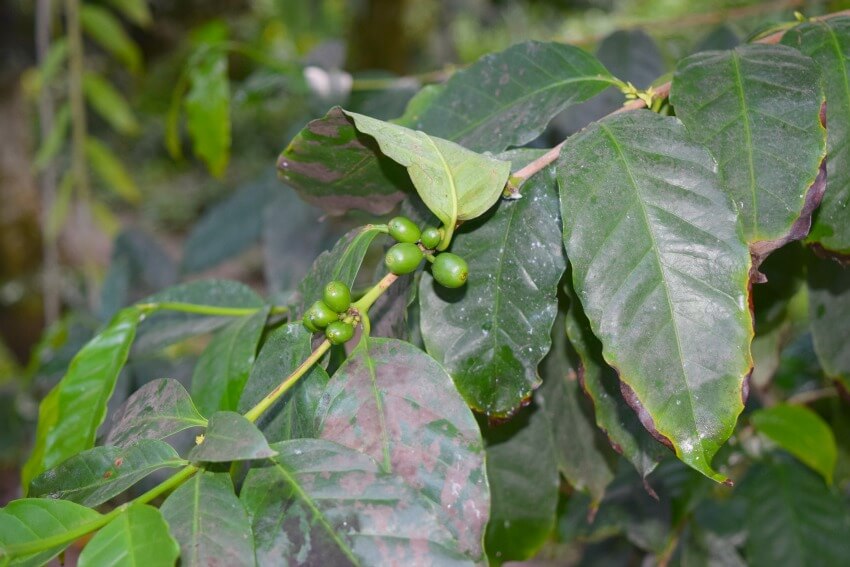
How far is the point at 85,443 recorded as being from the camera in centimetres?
67

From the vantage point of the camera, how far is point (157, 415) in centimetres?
53

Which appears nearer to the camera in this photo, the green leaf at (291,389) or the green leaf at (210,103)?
the green leaf at (291,389)

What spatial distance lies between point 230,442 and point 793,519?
3.16ft

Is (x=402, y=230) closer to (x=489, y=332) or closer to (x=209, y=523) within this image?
(x=489, y=332)

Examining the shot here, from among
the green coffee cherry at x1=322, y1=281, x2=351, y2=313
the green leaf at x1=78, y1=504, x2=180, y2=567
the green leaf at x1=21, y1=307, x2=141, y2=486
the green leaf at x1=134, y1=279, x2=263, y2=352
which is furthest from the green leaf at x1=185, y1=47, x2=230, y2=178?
the green leaf at x1=78, y1=504, x2=180, y2=567

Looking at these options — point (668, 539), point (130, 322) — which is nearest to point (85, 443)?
point (130, 322)

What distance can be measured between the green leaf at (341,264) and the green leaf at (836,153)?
0.36 m

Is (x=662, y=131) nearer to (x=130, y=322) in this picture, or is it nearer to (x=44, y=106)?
(x=130, y=322)

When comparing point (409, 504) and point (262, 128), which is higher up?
point (409, 504)

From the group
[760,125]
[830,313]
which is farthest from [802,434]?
[760,125]

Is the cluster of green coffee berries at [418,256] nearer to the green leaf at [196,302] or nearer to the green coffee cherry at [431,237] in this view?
the green coffee cherry at [431,237]

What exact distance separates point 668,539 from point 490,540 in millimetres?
440

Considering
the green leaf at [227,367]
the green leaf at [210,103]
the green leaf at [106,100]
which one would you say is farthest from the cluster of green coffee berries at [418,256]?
the green leaf at [106,100]

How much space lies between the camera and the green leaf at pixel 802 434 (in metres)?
0.95
